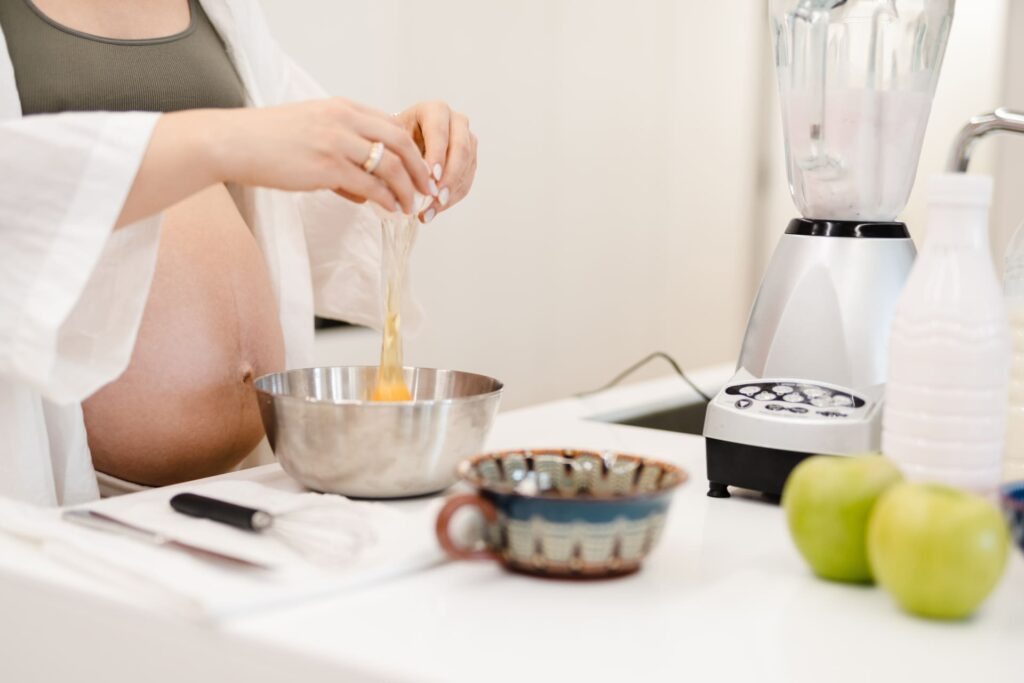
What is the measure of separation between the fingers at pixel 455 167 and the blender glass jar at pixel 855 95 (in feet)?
0.95

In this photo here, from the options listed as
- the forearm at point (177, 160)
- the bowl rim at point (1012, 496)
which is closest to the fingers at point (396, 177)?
Answer: the forearm at point (177, 160)

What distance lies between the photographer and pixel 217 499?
76cm

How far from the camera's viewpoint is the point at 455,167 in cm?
100

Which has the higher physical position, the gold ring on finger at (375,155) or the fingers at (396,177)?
the gold ring on finger at (375,155)

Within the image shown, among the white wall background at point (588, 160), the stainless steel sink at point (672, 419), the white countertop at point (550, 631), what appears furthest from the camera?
the white wall background at point (588, 160)

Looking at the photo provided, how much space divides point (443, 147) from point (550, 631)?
54cm

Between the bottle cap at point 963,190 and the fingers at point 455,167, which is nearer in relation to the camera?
the bottle cap at point 963,190

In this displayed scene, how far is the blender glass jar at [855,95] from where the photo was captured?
0.97 m

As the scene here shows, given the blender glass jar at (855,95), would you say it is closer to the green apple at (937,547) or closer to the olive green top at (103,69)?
the green apple at (937,547)

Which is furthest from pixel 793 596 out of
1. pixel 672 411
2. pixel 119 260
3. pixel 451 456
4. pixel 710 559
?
pixel 672 411

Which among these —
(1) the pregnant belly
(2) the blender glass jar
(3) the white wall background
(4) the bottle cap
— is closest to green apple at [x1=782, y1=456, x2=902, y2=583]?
(4) the bottle cap

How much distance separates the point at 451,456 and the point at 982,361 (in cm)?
37

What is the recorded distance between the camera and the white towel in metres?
0.61

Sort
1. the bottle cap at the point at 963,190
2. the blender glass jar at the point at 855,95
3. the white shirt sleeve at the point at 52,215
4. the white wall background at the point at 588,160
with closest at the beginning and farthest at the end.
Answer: the bottle cap at the point at 963,190, the white shirt sleeve at the point at 52,215, the blender glass jar at the point at 855,95, the white wall background at the point at 588,160
